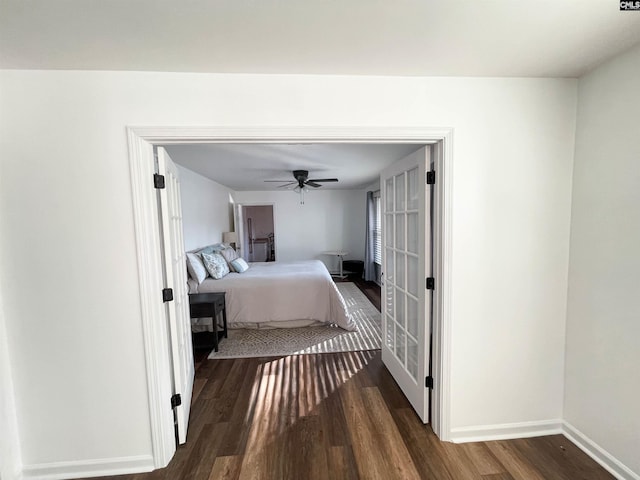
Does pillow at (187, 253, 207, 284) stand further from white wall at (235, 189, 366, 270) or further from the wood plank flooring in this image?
white wall at (235, 189, 366, 270)

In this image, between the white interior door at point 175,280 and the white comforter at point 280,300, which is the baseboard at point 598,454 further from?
the white interior door at point 175,280

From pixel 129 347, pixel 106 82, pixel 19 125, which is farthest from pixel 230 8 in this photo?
pixel 129 347

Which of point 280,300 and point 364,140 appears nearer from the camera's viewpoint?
point 364,140

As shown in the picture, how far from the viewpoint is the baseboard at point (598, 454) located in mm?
1451

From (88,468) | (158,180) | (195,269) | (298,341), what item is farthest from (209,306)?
(158,180)

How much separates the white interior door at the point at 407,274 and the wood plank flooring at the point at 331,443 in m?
0.25

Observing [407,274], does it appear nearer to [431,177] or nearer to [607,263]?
[431,177]

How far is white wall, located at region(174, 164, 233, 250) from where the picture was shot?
3865 millimetres

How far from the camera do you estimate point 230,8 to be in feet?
3.40

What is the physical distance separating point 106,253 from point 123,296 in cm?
27

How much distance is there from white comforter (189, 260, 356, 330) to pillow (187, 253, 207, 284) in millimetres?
105

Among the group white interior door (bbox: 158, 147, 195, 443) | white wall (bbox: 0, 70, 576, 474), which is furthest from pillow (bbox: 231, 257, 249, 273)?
white wall (bbox: 0, 70, 576, 474)

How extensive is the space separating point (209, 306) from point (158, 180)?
1702mm

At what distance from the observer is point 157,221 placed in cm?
159
